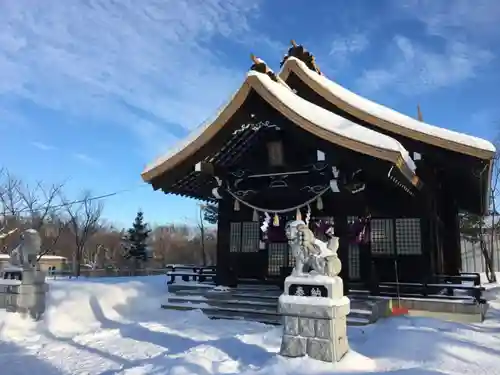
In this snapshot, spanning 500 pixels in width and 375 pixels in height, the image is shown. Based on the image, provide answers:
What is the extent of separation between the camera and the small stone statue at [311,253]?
22.0 feet

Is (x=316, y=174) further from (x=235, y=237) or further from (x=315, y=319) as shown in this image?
(x=315, y=319)

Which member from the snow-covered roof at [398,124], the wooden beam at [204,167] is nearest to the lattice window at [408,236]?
the snow-covered roof at [398,124]

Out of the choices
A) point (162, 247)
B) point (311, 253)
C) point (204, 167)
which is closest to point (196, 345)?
point (311, 253)

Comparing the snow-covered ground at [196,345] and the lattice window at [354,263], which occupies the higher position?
the lattice window at [354,263]

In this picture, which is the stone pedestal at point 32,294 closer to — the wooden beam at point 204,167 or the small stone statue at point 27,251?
the small stone statue at point 27,251

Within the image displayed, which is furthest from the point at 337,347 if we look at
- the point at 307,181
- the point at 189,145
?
the point at 189,145

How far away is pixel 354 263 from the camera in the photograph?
1249 centimetres

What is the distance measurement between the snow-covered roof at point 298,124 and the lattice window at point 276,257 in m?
4.48

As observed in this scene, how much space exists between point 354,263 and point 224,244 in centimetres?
407

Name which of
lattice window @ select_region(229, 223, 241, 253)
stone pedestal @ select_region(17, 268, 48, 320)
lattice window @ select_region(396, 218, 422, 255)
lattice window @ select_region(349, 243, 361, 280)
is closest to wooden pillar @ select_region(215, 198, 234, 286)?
lattice window @ select_region(229, 223, 241, 253)

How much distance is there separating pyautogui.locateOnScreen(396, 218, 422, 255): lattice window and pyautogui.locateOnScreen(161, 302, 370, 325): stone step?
3613 mm

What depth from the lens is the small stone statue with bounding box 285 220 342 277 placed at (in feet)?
22.0

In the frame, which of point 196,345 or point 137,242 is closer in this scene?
point 196,345

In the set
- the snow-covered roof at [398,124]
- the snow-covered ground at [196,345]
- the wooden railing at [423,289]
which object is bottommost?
the snow-covered ground at [196,345]
